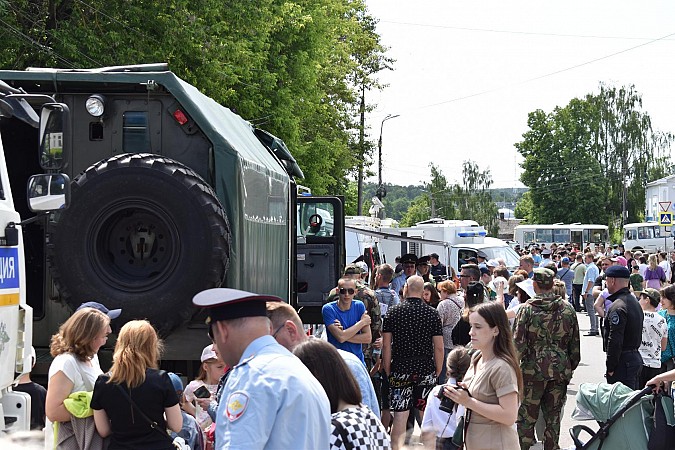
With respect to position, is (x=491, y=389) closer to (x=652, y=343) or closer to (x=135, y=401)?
(x=135, y=401)

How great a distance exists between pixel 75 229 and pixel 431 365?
436cm

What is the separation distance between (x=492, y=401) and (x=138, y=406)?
87.7 inches

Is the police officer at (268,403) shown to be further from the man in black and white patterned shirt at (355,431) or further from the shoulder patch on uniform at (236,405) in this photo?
the man in black and white patterned shirt at (355,431)

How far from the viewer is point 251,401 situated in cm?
334

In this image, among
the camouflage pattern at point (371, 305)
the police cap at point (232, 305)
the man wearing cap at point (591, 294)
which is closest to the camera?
the police cap at point (232, 305)

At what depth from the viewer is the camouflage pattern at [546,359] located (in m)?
9.27

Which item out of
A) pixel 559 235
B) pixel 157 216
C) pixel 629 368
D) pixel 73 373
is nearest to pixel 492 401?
pixel 73 373

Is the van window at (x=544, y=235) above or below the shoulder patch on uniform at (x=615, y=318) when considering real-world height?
above

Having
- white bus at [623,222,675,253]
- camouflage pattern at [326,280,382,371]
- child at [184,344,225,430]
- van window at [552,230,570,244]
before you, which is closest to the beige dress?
child at [184,344,225,430]

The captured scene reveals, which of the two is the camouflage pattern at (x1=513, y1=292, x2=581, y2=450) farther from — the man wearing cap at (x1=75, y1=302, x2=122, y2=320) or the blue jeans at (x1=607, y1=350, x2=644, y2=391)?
the man wearing cap at (x1=75, y1=302, x2=122, y2=320)

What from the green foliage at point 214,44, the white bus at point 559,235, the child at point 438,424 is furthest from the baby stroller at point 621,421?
the white bus at point 559,235

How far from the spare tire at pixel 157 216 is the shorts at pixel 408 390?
3475 mm

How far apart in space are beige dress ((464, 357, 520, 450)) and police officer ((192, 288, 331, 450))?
2.88 meters

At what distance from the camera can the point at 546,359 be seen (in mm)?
9250
